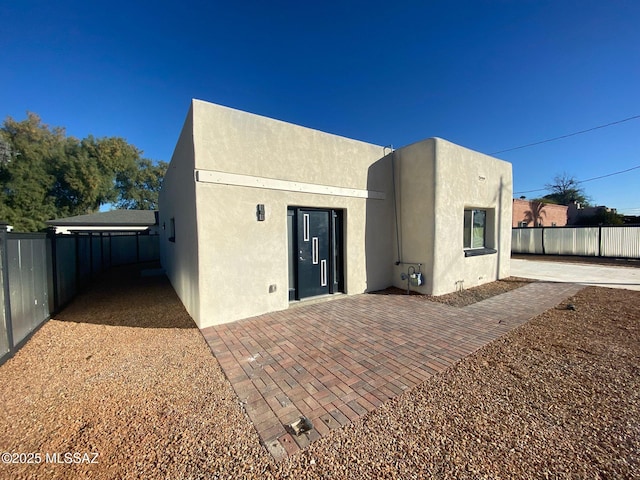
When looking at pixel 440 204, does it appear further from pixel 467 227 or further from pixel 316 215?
pixel 316 215

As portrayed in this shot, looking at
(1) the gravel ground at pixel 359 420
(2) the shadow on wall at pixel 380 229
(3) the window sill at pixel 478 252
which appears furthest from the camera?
(3) the window sill at pixel 478 252

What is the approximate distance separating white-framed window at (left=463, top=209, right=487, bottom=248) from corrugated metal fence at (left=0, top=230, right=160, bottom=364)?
1021 centimetres

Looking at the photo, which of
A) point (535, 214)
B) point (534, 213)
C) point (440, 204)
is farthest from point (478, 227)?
point (535, 214)

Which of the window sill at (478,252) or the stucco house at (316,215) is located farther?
the window sill at (478,252)

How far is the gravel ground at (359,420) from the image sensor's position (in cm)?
178

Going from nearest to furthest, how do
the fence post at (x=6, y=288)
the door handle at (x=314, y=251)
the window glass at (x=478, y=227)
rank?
the fence post at (x=6, y=288) → the door handle at (x=314, y=251) → the window glass at (x=478, y=227)

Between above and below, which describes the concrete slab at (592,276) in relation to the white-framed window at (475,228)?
below

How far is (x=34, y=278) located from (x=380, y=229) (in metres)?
7.59

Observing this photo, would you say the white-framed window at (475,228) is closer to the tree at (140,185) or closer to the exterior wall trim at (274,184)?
the exterior wall trim at (274,184)

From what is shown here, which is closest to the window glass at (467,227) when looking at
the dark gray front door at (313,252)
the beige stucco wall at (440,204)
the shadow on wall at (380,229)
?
the beige stucco wall at (440,204)

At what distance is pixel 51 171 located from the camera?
23.5 m

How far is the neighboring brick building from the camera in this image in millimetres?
21830

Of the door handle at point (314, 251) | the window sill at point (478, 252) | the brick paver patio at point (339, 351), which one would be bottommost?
the brick paver patio at point (339, 351)

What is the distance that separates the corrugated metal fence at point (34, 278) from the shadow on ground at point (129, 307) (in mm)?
381
